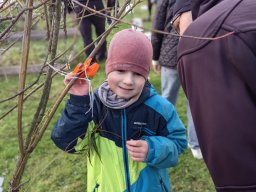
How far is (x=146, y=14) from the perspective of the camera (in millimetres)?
11562

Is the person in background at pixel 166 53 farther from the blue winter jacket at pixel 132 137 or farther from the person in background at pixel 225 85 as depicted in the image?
the person in background at pixel 225 85

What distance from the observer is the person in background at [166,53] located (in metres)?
2.97

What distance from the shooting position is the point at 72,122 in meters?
1.71

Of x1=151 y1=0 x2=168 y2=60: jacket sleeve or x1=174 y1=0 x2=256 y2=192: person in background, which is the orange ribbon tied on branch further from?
x1=151 y1=0 x2=168 y2=60: jacket sleeve

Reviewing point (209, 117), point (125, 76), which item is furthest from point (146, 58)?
point (209, 117)

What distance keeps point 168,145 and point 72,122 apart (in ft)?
1.46

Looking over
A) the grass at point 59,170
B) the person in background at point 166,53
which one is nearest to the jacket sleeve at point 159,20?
the person in background at point 166,53

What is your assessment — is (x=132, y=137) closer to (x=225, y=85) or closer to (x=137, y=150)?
(x=137, y=150)

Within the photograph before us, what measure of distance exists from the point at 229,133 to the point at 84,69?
0.62m

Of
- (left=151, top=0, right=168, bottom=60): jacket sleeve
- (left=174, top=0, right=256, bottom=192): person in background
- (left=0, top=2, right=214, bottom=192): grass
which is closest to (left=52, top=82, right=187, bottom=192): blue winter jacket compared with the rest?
(left=174, top=0, right=256, bottom=192): person in background

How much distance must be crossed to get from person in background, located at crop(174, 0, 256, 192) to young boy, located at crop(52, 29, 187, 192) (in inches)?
29.6

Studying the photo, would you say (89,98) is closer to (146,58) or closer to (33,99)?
(146,58)

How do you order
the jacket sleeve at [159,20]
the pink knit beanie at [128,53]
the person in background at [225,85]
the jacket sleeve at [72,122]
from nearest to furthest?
the person in background at [225,85], the jacket sleeve at [72,122], the pink knit beanie at [128,53], the jacket sleeve at [159,20]

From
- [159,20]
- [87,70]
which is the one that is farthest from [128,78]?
[159,20]
